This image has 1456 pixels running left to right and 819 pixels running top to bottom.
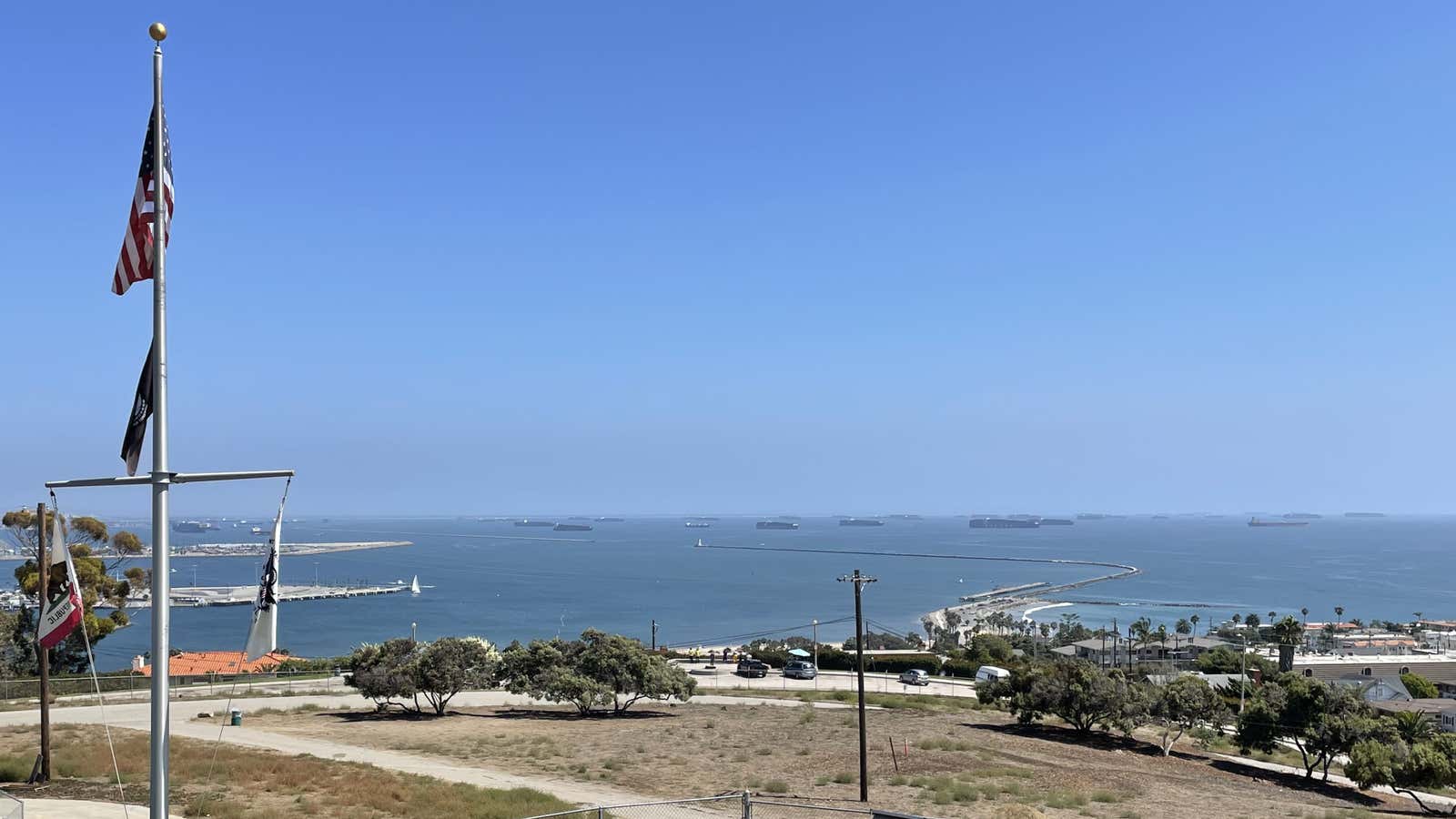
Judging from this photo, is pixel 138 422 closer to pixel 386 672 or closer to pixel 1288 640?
pixel 386 672

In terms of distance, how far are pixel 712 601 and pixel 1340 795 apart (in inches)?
5106

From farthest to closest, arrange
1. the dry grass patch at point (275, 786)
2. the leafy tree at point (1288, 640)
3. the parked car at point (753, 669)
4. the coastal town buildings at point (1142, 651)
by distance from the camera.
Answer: the coastal town buildings at point (1142, 651) → the leafy tree at point (1288, 640) → the parked car at point (753, 669) → the dry grass patch at point (275, 786)

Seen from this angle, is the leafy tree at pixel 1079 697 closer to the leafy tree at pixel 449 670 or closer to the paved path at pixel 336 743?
the paved path at pixel 336 743

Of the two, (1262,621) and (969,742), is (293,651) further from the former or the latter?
(1262,621)

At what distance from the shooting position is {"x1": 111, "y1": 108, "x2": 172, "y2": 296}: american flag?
9.26m

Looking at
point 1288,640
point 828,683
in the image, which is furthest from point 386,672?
point 1288,640

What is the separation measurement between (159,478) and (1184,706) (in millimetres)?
34311

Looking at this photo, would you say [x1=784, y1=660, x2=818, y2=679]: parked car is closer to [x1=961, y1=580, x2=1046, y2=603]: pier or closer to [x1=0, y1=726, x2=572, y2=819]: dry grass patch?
[x1=0, y1=726, x2=572, y2=819]: dry grass patch

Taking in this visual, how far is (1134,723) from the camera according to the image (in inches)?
1394

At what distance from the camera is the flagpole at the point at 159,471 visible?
28.9ft

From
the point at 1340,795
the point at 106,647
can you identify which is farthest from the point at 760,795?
the point at 106,647

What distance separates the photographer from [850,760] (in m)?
29.5

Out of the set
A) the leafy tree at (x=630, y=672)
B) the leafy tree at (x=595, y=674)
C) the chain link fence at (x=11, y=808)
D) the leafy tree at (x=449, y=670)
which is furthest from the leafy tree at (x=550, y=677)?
the chain link fence at (x=11, y=808)

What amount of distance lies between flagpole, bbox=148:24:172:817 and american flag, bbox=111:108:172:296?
5 centimetres
